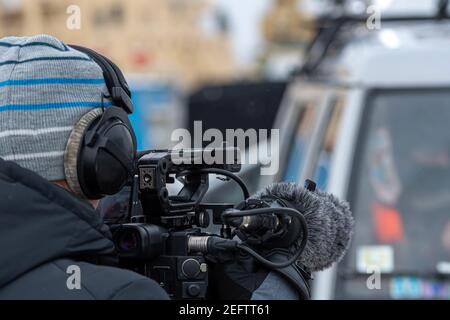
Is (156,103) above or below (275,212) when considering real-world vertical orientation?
below

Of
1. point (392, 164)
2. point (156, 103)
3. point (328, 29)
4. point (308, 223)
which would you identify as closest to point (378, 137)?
point (392, 164)

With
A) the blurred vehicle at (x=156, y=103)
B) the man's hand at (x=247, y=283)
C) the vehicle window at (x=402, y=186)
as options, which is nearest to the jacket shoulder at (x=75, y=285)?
the man's hand at (x=247, y=283)

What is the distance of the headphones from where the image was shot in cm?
168

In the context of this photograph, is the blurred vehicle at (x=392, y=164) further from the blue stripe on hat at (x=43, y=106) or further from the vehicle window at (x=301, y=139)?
the blue stripe on hat at (x=43, y=106)

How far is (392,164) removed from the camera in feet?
14.4

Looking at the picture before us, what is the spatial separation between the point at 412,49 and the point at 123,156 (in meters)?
2.97

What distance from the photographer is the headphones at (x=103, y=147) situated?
5.51ft

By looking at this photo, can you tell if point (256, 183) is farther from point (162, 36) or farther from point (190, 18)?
point (190, 18)

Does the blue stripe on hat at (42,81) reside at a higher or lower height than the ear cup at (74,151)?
higher

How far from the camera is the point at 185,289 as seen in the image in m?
1.82

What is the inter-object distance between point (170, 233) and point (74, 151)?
0.31 metres

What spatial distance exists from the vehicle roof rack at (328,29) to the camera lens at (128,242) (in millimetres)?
3130

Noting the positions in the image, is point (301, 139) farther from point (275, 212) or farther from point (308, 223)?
point (275, 212)
